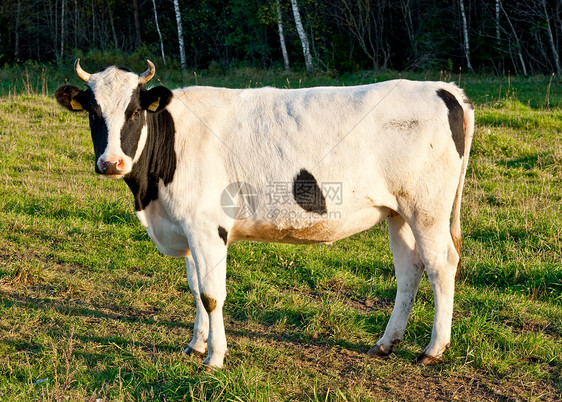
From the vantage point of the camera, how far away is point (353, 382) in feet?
14.3

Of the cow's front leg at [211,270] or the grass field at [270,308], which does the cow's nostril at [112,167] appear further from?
the grass field at [270,308]

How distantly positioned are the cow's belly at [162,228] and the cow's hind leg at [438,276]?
6.36 ft

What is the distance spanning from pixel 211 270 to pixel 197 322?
2.33ft

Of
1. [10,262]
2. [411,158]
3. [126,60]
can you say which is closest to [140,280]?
[10,262]

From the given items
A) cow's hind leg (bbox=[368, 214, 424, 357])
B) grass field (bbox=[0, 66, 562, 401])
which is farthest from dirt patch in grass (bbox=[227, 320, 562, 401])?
cow's hind leg (bbox=[368, 214, 424, 357])

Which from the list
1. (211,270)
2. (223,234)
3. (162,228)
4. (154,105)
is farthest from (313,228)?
(154,105)

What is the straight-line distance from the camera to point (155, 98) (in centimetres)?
462

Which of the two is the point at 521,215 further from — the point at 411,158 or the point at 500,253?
the point at 411,158

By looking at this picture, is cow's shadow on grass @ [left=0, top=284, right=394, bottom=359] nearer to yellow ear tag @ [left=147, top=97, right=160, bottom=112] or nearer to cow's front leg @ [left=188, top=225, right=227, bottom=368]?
cow's front leg @ [left=188, top=225, right=227, bottom=368]

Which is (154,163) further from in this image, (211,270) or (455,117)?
(455,117)

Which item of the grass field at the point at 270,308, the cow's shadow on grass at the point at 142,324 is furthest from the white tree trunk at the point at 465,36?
the cow's shadow on grass at the point at 142,324

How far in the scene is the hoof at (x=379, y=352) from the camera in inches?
194

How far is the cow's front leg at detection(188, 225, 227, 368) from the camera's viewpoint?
178 inches

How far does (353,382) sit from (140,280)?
286 cm
